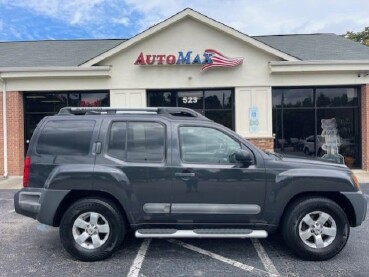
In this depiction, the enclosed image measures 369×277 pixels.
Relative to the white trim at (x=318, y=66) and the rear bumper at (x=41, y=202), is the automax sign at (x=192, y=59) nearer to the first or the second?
the white trim at (x=318, y=66)

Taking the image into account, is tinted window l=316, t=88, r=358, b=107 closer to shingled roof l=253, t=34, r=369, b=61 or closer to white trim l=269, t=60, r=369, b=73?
white trim l=269, t=60, r=369, b=73

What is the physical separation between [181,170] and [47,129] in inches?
75.9

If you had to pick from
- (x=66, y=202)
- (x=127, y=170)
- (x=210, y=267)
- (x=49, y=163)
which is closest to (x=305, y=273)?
(x=210, y=267)

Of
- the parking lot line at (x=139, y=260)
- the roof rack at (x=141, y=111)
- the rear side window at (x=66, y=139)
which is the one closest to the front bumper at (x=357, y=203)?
the roof rack at (x=141, y=111)

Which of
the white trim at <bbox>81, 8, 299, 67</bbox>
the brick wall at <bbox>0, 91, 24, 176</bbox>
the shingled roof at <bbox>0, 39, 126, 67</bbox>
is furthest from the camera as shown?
the shingled roof at <bbox>0, 39, 126, 67</bbox>

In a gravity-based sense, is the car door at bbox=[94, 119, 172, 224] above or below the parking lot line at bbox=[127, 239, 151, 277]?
above

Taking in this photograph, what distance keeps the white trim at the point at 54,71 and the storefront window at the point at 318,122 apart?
20.8 feet

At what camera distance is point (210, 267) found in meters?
4.46

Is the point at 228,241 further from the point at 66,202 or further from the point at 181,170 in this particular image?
the point at 66,202

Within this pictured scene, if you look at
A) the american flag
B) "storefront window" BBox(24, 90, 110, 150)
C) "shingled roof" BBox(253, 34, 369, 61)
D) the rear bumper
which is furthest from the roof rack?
"shingled roof" BBox(253, 34, 369, 61)

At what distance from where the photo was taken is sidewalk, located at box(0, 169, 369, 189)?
11.0 meters

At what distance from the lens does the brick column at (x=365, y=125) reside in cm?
1269

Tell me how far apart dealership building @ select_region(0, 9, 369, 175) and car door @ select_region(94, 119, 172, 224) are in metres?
8.28

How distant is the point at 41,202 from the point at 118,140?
4.21 ft
